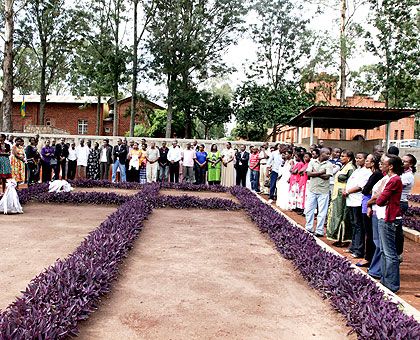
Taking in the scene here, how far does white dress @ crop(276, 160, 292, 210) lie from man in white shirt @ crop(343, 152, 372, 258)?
3660mm

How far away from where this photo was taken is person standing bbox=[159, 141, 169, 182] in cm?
1327

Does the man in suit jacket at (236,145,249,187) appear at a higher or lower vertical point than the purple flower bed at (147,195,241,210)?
higher

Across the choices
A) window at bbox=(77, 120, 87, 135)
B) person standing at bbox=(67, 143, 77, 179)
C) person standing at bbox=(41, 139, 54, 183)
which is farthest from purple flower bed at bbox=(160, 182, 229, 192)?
window at bbox=(77, 120, 87, 135)

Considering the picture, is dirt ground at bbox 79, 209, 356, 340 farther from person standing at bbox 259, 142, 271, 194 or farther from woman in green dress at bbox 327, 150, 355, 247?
person standing at bbox 259, 142, 271, 194

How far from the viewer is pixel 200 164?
520 inches

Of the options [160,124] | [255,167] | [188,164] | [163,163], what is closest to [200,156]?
[188,164]

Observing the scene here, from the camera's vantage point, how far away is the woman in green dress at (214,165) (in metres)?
12.9

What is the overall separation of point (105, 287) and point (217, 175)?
9748 millimetres

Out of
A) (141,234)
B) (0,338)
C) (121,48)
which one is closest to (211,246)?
(141,234)

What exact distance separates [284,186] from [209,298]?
6.13 metres

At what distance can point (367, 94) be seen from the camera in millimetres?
23203

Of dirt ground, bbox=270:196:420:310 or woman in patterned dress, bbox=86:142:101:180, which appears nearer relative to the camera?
dirt ground, bbox=270:196:420:310

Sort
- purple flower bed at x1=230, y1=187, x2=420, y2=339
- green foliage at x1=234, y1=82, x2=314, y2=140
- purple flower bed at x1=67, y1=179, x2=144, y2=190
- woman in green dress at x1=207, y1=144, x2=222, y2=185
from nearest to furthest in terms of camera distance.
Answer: purple flower bed at x1=230, y1=187, x2=420, y2=339 < purple flower bed at x1=67, y1=179, x2=144, y2=190 < woman in green dress at x1=207, y1=144, x2=222, y2=185 < green foliage at x1=234, y1=82, x2=314, y2=140

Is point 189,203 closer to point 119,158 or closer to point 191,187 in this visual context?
point 191,187
